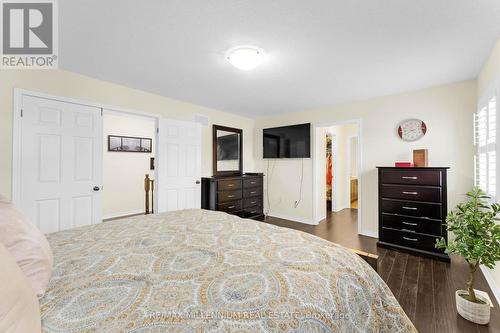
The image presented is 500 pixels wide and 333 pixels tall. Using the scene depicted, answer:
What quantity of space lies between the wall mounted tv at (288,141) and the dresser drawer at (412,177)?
159cm

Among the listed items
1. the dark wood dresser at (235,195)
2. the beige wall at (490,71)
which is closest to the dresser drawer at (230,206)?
the dark wood dresser at (235,195)

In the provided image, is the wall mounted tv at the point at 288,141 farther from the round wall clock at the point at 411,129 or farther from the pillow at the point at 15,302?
the pillow at the point at 15,302

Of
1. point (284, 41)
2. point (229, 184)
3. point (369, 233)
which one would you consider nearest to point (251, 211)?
point (229, 184)

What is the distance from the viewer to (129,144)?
5047mm

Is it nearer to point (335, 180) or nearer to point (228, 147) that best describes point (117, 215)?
point (228, 147)

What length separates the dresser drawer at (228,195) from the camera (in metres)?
3.96

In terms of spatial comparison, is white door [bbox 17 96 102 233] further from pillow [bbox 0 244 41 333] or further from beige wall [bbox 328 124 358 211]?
beige wall [bbox 328 124 358 211]

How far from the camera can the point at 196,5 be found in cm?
155

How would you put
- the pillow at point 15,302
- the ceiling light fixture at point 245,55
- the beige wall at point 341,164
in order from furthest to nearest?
the beige wall at point 341,164, the ceiling light fixture at point 245,55, the pillow at point 15,302

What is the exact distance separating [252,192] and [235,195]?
1.69ft

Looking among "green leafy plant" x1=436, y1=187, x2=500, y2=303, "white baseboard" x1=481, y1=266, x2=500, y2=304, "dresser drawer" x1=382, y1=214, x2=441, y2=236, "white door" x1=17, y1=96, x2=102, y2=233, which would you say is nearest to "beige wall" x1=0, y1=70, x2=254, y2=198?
"white door" x1=17, y1=96, x2=102, y2=233

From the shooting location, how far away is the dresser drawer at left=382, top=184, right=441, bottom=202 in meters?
2.77

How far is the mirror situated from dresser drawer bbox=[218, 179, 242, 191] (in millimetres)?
438

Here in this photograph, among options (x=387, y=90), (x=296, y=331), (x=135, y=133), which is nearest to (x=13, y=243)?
(x=296, y=331)
